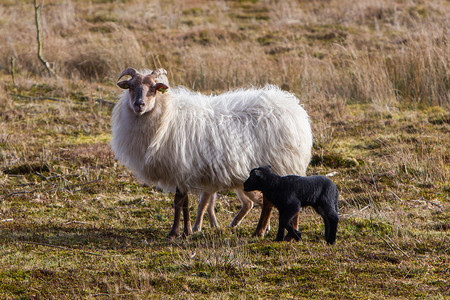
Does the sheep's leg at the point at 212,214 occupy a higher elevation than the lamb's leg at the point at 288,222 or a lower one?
lower

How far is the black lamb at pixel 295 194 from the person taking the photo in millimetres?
6242

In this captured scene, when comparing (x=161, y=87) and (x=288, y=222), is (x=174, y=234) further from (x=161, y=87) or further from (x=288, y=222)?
(x=161, y=87)

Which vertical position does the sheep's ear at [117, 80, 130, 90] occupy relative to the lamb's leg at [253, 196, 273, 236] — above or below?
above

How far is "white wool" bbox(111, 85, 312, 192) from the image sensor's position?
279 inches

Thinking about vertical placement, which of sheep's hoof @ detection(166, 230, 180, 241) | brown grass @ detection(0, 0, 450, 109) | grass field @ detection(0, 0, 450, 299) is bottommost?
sheep's hoof @ detection(166, 230, 180, 241)

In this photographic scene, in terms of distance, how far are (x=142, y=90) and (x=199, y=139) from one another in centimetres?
90

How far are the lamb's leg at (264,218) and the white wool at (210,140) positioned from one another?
0.47 meters

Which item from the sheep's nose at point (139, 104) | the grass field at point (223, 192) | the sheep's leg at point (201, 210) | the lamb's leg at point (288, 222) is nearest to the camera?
the grass field at point (223, 192)

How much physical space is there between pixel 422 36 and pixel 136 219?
30.9 feet

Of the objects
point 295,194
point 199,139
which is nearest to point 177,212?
point 199,139

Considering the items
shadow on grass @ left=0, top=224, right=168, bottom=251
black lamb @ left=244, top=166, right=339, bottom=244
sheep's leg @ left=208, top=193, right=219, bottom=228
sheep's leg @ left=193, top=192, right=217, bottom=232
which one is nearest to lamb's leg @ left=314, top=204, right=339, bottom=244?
black lamb @ left=244, top=166, right=339, bottom=244

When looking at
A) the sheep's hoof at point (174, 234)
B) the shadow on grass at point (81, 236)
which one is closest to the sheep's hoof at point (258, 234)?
the sheep's hoof at point (174, 234)

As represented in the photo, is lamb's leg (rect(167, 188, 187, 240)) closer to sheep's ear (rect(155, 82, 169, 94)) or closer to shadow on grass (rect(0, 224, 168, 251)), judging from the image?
shadow on grass (rect(0, 224, 168, 251))

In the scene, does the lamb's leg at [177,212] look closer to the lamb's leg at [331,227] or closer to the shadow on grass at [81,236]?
the shadow on grass at [81,236]
